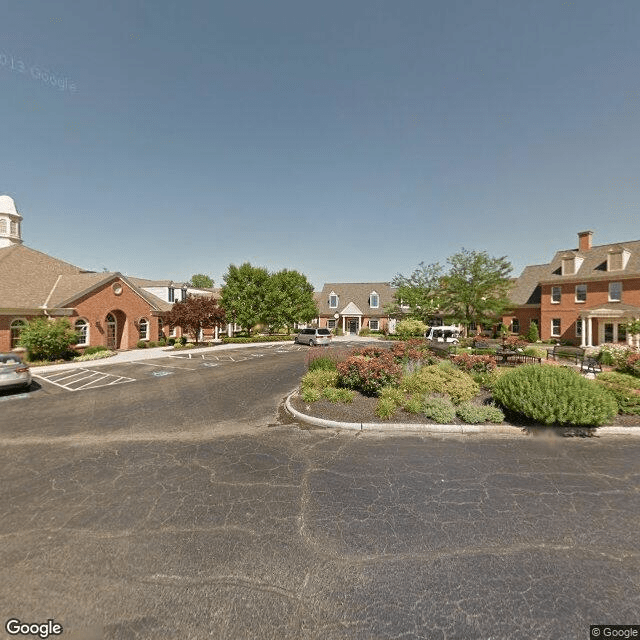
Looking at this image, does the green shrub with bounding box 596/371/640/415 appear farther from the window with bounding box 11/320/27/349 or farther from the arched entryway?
the arched entryway

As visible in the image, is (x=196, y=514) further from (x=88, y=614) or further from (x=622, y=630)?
(x=622, y=630)

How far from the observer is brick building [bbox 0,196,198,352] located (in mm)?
20586

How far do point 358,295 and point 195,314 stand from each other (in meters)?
31.2

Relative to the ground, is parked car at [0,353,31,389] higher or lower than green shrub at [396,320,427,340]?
lower

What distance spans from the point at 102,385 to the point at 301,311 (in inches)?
1118

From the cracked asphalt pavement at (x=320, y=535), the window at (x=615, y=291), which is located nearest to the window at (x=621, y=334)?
the window at (x=615, y=291)

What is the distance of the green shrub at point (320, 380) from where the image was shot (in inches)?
442

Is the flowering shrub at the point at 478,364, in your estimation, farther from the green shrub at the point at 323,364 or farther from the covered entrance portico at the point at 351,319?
the covered entrance portico at the point at 351,319

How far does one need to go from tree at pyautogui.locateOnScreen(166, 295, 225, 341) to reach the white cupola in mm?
18447

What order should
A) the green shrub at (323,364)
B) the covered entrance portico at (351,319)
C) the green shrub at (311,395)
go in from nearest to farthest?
the green shrub at (311,395)
the green shrub at (323,364)
the covered entrance portico at (351,319)

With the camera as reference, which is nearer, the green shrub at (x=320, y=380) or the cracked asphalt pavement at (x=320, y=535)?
the cracked asphalt pavement at (x=320, y=535)

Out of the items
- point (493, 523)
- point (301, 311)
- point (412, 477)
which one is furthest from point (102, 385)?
point (301, 311)

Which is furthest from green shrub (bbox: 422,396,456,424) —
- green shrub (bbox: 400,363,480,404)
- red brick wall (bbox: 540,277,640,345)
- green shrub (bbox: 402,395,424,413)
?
red brick wall (bbox: 540,277,640,345)

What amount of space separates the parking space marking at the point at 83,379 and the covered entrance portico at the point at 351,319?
37980mm
